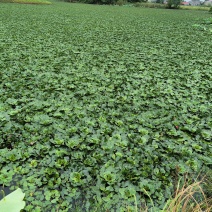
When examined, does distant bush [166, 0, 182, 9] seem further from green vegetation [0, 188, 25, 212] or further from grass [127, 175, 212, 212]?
green vegetation [0, 188, 25, 212]

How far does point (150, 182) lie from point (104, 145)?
672mm

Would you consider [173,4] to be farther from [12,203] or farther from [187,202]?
[12,203]

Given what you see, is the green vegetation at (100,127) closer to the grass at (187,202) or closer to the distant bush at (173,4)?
the grass at (187,202)

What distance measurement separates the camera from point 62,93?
3.59m

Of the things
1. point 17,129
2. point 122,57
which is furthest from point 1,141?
point 122,57

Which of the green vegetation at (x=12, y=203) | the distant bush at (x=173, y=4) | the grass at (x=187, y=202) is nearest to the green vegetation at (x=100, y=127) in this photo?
the grass at (x=187, y=202)

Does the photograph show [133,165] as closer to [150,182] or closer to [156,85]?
[150,182]

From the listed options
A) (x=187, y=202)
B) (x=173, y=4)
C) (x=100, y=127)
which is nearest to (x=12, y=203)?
(x=187, y=202)

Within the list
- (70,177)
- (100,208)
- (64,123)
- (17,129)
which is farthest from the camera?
(64,123)

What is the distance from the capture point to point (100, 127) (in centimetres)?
278

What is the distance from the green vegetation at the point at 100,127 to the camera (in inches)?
77.1

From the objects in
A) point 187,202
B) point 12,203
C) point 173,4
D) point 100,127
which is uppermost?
point 173,4

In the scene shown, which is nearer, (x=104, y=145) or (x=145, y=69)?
(x=104, y=145)

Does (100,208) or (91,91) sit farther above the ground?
(91,91)
